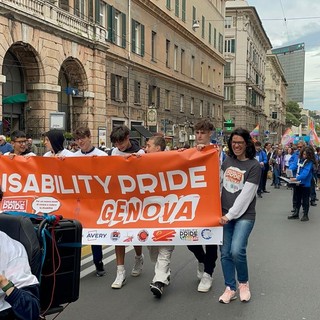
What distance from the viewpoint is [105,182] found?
17.3 feet

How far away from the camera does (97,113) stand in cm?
2488

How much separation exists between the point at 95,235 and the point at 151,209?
729 millimetres

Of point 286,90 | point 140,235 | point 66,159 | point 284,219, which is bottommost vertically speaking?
point 284,219

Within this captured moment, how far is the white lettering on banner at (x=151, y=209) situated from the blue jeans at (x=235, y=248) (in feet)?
1.50

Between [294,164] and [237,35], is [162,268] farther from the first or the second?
[237,35]

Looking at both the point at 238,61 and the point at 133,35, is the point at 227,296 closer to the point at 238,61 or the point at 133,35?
the point at 133,35

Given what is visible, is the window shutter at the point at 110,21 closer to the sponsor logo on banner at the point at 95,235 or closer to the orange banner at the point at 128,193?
the orange banner at the point at 128,193

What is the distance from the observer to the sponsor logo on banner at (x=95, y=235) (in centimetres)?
520

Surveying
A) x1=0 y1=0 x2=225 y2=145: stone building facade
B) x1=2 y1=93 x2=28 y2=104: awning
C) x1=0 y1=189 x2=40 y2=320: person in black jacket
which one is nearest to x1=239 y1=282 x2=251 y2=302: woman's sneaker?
x1=0 y1=189 x2=40 y2=320: person in black jacket

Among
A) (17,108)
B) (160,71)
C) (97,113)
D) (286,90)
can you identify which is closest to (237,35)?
(160,71)

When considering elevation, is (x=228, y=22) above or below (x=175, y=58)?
above

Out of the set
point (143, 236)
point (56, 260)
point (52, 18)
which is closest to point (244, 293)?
point (143, 236)

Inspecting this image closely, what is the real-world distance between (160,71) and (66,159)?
30600mm

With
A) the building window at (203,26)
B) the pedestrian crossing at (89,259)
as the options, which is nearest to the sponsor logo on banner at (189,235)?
the pedestrian crossing at (89,259)
